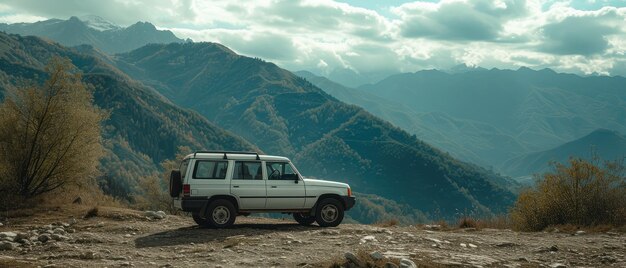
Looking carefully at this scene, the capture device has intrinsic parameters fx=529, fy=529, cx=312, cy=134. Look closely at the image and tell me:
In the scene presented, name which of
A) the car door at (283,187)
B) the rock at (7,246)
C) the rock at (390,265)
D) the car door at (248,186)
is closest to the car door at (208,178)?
the car door at (248,186)

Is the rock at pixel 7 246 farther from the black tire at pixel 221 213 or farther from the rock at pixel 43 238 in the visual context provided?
the black tire at pixel 221 213

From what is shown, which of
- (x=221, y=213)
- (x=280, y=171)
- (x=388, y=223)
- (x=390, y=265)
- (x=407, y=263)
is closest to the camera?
(x=390, y=265)

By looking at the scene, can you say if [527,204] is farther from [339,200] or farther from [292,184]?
[292,184]

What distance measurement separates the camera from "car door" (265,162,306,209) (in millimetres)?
16734

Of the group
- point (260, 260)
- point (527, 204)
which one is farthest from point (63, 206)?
point (527, 204)

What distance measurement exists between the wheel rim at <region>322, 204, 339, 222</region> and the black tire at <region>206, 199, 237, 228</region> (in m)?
2.97

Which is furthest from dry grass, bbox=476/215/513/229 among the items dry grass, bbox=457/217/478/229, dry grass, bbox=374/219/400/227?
dry grass, bbox=374/219/400/227

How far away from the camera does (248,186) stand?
54.2 feet

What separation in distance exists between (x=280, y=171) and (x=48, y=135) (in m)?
10.6

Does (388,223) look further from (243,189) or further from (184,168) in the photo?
(184,168)

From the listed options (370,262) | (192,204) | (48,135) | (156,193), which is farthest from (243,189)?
(156,193)

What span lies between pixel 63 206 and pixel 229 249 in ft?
32.9

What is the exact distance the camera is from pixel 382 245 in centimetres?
1311

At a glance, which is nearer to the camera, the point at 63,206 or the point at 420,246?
the point at 420,246
